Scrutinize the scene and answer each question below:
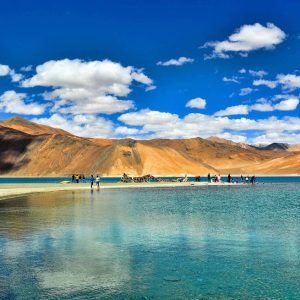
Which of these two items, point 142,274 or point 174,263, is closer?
point 142,274

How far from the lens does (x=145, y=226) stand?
27219 millimetres

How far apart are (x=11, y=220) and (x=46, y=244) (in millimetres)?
10303

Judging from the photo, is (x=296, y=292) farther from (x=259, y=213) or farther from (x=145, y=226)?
(x=259, y=213)

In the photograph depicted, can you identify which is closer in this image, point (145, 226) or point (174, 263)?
point (174, 263)

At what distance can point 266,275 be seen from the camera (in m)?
15.3

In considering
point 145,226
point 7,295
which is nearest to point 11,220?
point 145,226

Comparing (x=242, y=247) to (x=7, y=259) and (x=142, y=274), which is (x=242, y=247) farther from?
(x=7, y=259)

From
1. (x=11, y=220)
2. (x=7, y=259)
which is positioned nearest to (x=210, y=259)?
(x=7, y=259)

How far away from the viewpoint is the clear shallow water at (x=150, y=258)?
13.6 m

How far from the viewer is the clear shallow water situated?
13.6 metres

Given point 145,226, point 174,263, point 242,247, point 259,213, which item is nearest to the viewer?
point 174,263

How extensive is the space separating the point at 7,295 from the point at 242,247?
1040 centimetres

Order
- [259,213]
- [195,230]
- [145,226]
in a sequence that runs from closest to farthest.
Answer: [195,230]
[145,226]
[259,213]

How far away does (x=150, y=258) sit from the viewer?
1792 centimetres
